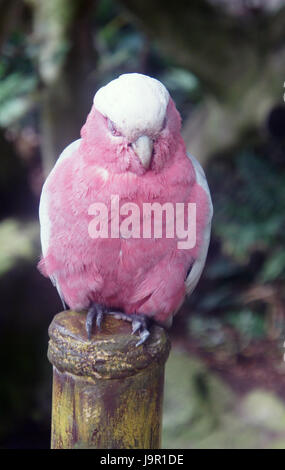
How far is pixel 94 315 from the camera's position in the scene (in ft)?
3.71

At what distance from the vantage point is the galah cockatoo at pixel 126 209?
1.00m

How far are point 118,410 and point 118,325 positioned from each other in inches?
7.3

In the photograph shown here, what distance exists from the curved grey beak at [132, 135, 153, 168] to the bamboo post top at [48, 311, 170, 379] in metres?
0.34

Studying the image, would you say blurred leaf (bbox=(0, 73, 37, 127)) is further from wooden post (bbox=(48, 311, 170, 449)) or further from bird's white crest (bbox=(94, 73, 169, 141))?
wooden post (bbox=(48, 311, 170, 449))

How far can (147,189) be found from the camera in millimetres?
1074

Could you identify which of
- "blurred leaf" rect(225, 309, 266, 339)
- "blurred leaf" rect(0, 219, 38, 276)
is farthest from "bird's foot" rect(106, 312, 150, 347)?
"blurred leaf" rect(225, 309, 266, 339)

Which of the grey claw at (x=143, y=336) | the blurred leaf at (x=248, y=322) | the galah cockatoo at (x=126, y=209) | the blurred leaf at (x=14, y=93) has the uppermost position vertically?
the blurred leaf at (x=14, y=93)

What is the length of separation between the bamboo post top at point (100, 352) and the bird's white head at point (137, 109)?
13.4 inches

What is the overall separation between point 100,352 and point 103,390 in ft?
0.23

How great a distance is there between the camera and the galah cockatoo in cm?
100

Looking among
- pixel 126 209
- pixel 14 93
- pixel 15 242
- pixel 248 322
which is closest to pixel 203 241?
pixel 126 209

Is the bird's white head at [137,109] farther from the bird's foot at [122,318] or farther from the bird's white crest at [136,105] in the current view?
the bird's foot at [122,318]

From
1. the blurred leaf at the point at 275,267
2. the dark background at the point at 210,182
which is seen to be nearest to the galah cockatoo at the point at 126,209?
the dark background at the point at 210,182

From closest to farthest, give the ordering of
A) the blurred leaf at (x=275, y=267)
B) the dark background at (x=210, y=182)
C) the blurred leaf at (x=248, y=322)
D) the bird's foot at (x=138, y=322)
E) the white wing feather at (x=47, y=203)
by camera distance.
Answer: the bird's foot at (x=138, y=322) → the white wing feather at (x=47, y=203) → the dark background at (x=210, y=182) → the blurred leaf at (x=275, y=267) → the blurred leaf at (x=248, y=322)
